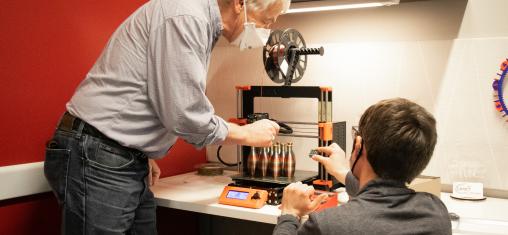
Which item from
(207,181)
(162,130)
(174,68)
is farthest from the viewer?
(207,181)

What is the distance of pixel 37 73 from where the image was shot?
1846 mm

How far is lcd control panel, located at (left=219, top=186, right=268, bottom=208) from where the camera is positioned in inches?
70.1

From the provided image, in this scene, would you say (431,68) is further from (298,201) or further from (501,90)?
(298,201)

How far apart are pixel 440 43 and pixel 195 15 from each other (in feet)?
3.74

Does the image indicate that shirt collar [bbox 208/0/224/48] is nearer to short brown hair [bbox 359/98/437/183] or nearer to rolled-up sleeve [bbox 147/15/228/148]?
rolled-up sleeve [bbox 147/15/228/148]

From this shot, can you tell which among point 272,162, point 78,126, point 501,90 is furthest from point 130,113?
point 501,90

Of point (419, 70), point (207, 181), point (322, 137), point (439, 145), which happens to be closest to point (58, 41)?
point (207, 181)

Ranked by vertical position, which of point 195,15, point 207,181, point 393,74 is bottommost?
point 207,181

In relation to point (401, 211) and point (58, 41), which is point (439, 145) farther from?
point (58, 41)

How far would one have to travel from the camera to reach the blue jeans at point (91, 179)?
4.91 feet

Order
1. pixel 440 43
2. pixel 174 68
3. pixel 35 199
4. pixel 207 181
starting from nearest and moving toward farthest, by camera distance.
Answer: pixel 174 68 → pixel 35 199 → pixel 440 43 → pixel 207 181

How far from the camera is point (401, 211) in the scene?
1.13 meters

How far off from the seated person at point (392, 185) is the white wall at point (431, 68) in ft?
3.18

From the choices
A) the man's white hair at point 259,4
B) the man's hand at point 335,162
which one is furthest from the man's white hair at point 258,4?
the man's hand at point 335,162
